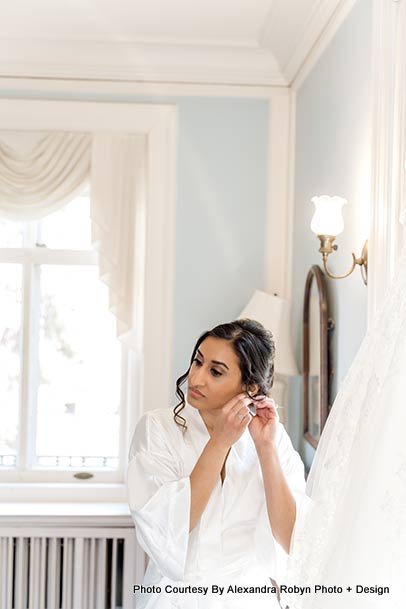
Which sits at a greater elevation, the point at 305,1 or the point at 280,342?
the point at 305,1

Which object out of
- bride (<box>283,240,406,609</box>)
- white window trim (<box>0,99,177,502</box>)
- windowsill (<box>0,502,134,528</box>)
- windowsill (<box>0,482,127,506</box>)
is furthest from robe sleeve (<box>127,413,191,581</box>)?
windowsill (<box>0,482,127,506</box>)

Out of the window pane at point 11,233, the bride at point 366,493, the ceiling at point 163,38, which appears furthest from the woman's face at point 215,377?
the window pane at point 11,233

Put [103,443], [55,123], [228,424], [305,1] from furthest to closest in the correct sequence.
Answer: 1. [103,443]
2. [55,123]
3. [305,1]
4. [228,424]

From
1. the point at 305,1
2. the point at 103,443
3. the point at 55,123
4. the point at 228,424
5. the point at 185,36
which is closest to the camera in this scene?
the point at 228,424

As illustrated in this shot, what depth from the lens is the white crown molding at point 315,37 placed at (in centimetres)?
253

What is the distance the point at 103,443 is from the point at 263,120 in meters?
1.62

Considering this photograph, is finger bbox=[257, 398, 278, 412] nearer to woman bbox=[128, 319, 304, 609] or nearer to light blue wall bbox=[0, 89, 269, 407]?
woman bbox=[128, 319, 304, 609]

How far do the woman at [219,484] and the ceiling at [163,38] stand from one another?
1.33m

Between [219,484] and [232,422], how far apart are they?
0.22 meters

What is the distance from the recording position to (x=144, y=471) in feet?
6.30

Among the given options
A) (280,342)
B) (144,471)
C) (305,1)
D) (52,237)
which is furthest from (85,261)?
(144,471)

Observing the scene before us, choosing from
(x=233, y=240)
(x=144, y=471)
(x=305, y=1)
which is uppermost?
(x=305, y=1)

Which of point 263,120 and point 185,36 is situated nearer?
point 185,36

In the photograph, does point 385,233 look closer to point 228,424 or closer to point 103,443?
point 228,424
